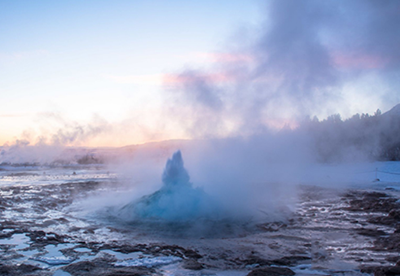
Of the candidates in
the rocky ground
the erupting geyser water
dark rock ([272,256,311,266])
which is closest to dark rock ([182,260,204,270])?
the rocky ground

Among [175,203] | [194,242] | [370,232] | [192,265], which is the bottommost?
[370,232]

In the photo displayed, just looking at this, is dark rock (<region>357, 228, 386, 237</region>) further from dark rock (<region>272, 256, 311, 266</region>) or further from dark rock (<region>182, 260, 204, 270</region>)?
dark rock (<region>182, 260, 204, 270</region>)

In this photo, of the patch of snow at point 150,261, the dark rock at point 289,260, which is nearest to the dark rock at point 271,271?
the dark rock at point 289,260

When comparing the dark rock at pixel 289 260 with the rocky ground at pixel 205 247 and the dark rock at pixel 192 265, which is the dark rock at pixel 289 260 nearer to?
the rocky ground at pixel 205 247

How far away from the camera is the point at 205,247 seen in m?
8.18

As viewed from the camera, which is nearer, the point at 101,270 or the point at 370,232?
the point at 101,270

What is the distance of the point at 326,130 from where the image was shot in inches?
1227

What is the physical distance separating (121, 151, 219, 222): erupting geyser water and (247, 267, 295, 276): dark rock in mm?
5978

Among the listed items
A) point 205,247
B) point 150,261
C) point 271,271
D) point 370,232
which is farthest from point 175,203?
point 370,232

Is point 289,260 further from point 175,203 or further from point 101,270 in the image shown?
point 175,203

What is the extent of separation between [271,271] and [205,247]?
2.56 m

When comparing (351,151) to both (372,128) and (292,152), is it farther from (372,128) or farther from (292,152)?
(292,152)

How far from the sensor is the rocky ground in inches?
249

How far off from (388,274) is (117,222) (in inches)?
366
